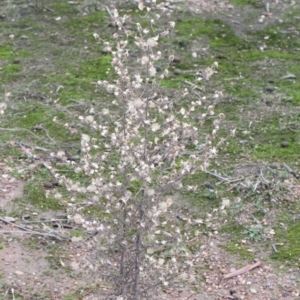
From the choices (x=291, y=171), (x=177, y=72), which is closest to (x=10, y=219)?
(x=291, y=171)

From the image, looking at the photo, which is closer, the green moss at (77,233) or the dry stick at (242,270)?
the dry stick at (242,270)

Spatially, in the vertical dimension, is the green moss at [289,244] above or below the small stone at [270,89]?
below

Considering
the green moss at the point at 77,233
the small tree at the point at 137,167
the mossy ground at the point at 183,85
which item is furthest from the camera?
the mossy ground at the point at 183,85

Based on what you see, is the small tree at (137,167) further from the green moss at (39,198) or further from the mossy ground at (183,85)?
the green moss at (39,198)

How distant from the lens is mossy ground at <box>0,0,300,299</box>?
4.72m

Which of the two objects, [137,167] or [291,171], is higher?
[137,167]

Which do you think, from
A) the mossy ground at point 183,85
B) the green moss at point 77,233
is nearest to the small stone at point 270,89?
the mossy ground at point 183,85

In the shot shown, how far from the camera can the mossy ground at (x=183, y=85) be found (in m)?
A: 4.72

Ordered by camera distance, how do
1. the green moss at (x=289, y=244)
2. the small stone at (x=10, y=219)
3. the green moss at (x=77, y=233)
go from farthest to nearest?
the small stone at (x=10, y=219), the green moss at (x=77, y=233), the green moss at (x=289, y=244)

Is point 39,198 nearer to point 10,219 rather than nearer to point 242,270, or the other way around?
point 10,219

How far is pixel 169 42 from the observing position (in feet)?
23.2

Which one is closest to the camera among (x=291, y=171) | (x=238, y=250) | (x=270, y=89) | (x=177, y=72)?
(x=238, y=250)

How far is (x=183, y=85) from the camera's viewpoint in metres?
6.18

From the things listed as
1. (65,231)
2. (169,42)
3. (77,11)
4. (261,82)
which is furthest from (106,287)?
(77,11)
